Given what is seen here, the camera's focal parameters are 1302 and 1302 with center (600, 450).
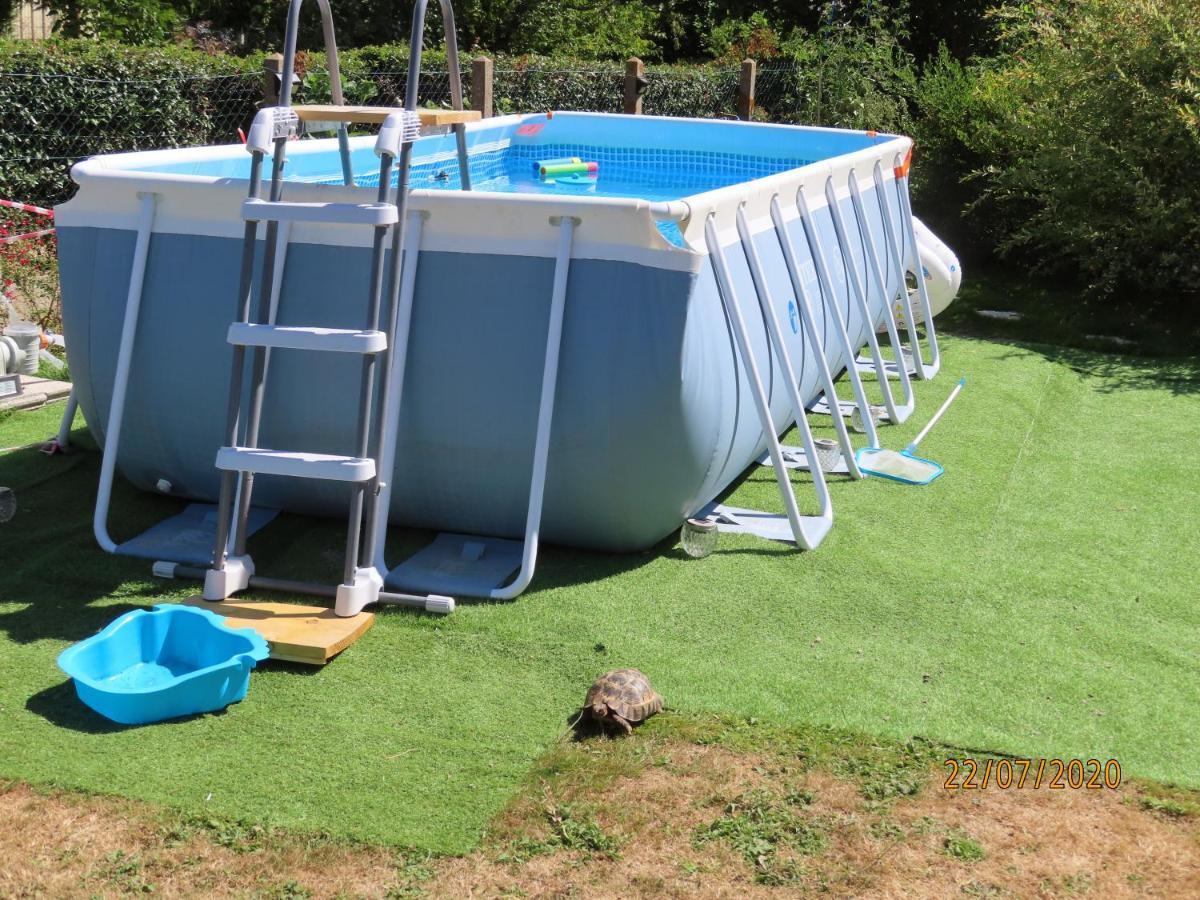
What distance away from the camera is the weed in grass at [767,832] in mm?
3027

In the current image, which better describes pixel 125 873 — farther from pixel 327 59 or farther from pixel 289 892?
pixel 327 59

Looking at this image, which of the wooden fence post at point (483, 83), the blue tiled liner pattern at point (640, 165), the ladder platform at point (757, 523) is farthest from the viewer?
the wooden fence post at point (483, 83)

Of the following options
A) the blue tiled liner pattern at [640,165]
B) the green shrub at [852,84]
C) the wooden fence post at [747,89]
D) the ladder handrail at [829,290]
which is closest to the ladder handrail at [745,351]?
the ladder handrail at [829,290]

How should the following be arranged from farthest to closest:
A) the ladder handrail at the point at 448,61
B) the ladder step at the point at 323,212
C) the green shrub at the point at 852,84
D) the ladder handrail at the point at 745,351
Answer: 1. the green shrub at the point at 852,84
2. the ladder handrail at the point at 745,351
3. the ladder handrail at the point at 448,61
4. the ladder step at the point at 323,212

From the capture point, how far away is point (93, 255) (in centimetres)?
483

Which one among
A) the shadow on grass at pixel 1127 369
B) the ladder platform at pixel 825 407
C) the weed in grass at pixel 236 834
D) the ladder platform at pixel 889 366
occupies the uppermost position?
the shadow on grass at pixel 1127 369

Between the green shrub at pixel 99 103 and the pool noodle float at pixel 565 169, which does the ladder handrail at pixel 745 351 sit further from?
the green shrub at pixel 99 103

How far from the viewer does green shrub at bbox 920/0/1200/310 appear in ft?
29.6

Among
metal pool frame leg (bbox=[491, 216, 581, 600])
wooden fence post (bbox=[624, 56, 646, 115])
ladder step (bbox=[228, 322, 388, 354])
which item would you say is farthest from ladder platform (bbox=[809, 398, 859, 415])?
wooden fence post (bbox=[624, 56, 646, 115])

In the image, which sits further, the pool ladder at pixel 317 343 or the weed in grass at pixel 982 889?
the pool ladder at pixel 317 343

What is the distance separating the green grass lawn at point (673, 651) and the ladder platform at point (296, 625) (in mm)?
56

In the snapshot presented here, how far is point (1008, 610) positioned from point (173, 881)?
289 cm

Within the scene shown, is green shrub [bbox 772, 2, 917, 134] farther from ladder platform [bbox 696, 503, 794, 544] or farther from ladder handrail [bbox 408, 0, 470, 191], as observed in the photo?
ladder platform [bbox 696, 503, 794, 544]

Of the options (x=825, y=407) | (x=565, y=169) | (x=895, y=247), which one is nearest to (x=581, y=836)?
(x=825, y=407)
